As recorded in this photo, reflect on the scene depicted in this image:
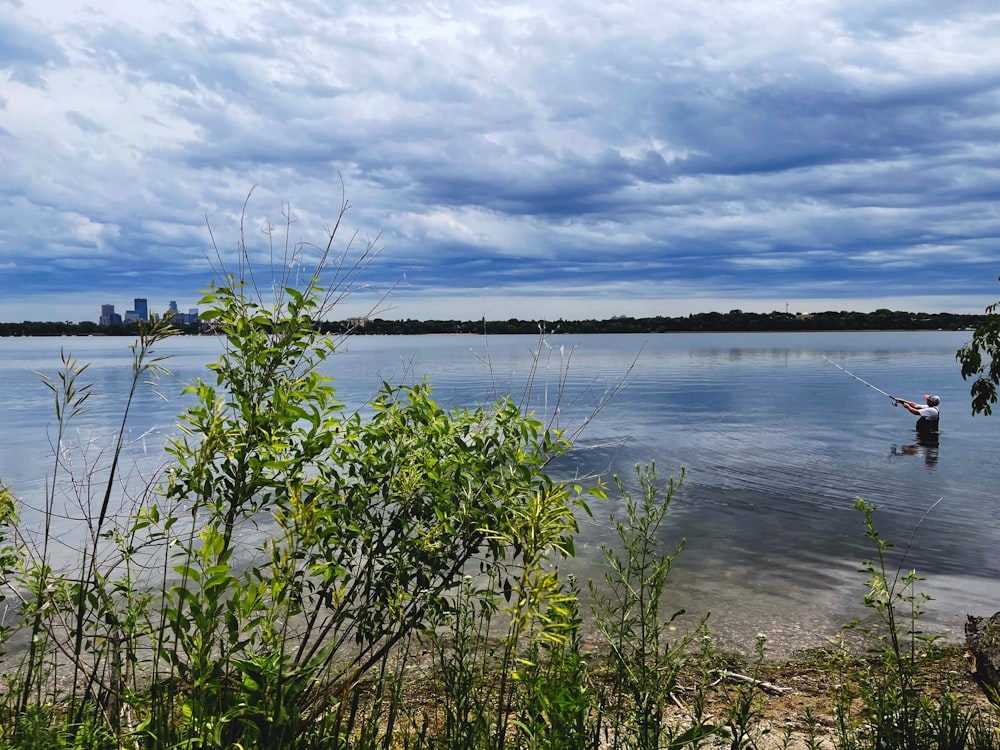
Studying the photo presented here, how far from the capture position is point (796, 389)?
53625mm

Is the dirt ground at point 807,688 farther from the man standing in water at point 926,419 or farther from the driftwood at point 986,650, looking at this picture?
the man standing in water at point 926,419

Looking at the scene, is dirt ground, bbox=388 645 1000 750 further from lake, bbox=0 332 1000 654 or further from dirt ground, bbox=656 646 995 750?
lake, bbox=0 332 1000 654

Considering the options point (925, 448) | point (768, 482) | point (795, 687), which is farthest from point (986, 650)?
point (925, 448)

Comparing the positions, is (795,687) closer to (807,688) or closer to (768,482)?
(807,688)

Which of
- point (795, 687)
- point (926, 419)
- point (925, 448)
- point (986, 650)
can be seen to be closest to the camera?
point (986, 650)

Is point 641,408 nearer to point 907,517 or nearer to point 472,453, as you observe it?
point 907,517

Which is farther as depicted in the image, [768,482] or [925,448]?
[925,448]

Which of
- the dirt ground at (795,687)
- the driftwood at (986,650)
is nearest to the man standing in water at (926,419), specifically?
the dirt ground at (795,687)

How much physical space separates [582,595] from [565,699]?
761 cm

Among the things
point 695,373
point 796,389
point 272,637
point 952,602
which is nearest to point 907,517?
point 952,602

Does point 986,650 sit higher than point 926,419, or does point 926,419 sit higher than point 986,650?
point 986,650

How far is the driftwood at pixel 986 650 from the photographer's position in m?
6.62

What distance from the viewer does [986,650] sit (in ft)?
22.5

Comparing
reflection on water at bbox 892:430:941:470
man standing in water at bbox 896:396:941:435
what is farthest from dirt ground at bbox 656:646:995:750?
man standing in water at bbox 896:396:941:435
